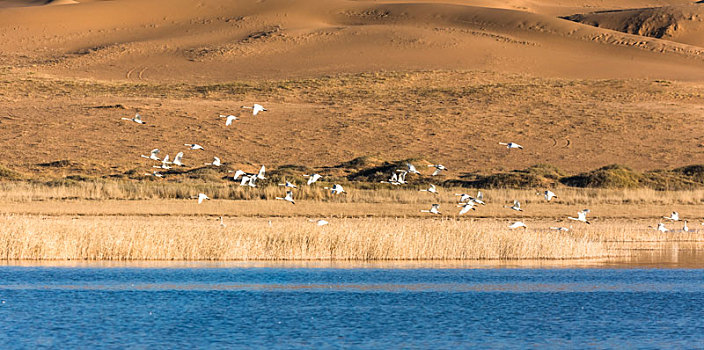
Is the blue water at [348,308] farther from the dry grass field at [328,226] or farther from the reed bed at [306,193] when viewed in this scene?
the reed bed at [306,193]

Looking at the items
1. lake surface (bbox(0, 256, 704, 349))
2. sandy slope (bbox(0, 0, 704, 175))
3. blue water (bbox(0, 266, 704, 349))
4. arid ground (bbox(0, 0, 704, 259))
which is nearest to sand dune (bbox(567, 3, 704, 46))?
arid ground (bbox(0, 0, 704, 259))

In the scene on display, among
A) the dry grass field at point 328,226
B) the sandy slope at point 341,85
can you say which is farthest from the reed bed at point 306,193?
the sandy slope at point 341,85

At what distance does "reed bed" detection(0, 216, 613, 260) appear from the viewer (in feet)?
81.3

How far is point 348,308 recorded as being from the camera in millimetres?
20203

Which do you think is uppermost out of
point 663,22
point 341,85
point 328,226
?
point 663,22

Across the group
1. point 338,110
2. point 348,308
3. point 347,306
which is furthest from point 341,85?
point 348,308

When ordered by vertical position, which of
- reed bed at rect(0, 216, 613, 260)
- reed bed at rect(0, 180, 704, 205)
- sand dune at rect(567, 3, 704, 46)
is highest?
sand dune at rect(567, 3, 704, 46)

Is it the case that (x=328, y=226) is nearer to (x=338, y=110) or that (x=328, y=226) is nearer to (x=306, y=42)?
(x=338, y=110)

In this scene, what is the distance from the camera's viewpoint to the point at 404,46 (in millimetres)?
97000

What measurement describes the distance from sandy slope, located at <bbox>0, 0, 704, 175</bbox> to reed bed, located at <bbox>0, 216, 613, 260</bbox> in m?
23.4

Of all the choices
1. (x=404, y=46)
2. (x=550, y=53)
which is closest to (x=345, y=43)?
(x=404, y=46)

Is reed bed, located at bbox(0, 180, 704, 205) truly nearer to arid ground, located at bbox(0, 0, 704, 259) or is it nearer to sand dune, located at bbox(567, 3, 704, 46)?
arid ground, located at bbox(0, 0, 704, 259)

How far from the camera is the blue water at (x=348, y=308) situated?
17.2 metres

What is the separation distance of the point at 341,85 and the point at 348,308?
2249 inches
